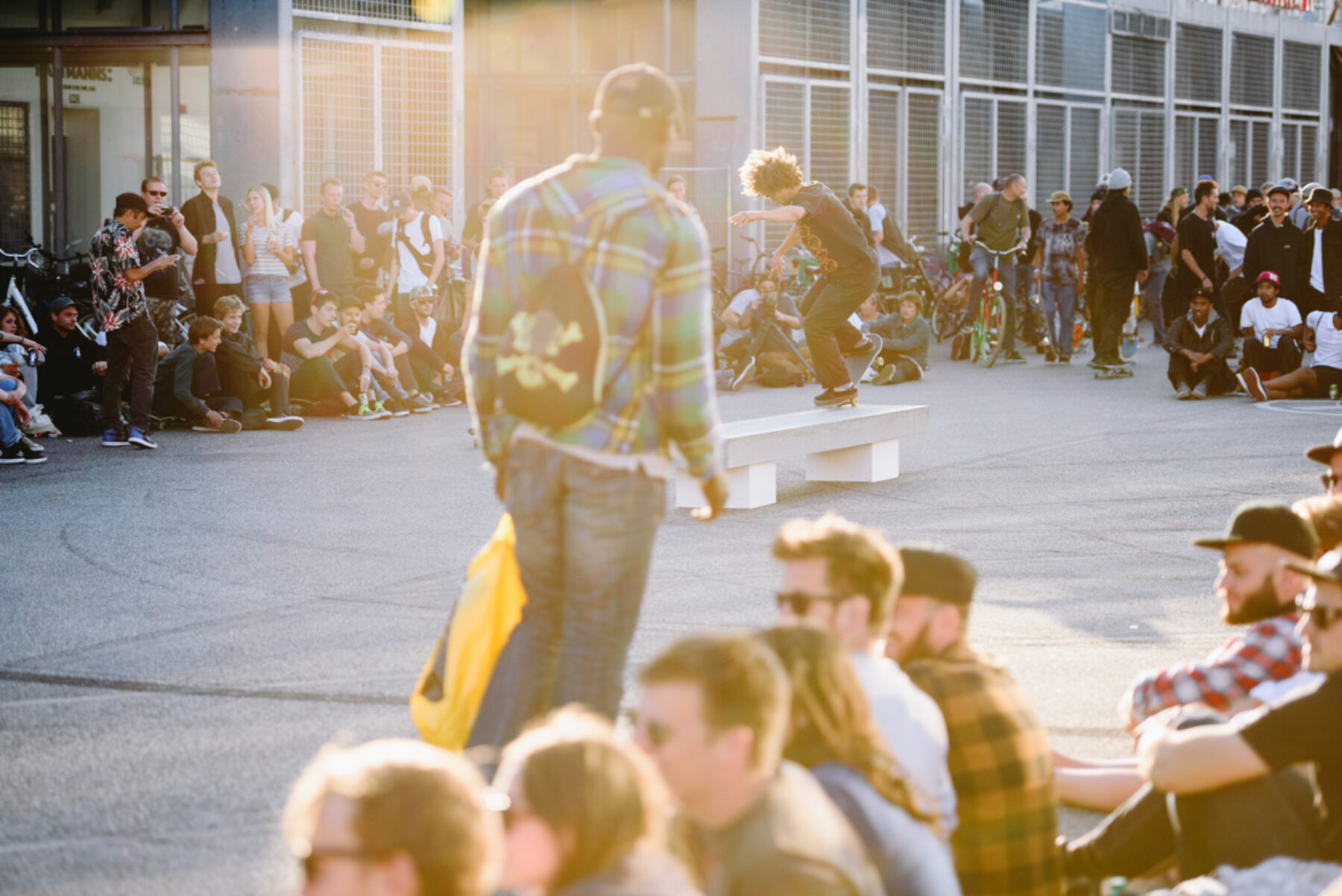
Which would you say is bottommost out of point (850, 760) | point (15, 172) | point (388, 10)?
point (850, 760)

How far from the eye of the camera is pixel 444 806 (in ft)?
6.98

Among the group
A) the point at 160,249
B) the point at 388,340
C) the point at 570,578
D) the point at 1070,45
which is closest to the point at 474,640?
the point at 570,578

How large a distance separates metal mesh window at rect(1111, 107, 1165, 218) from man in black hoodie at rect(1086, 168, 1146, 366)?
553 inches

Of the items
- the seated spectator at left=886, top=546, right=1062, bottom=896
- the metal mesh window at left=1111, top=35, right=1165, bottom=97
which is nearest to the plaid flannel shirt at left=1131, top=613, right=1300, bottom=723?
the seated spectator at left=886, top=546, right=1062, bottom=896

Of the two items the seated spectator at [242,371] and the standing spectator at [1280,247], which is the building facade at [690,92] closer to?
the seated spectator at [242,371]

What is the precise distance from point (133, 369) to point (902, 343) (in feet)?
28.2

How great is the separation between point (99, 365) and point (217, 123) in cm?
668

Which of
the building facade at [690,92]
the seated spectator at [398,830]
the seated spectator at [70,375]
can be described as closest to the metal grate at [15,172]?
the building facade at [690,92]

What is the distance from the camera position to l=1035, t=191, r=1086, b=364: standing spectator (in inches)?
780

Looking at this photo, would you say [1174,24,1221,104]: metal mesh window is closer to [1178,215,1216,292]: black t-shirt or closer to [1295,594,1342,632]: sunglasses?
[1178,215,1216,292]: black t-shirt

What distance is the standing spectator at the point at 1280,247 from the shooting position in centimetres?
1753

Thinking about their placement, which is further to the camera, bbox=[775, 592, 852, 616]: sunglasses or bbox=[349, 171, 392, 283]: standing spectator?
bbox=[349, 171, 392, 283]: standing spectator

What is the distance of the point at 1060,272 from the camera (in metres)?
19.9

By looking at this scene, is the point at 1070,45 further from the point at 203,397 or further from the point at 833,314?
the point at 833,314
